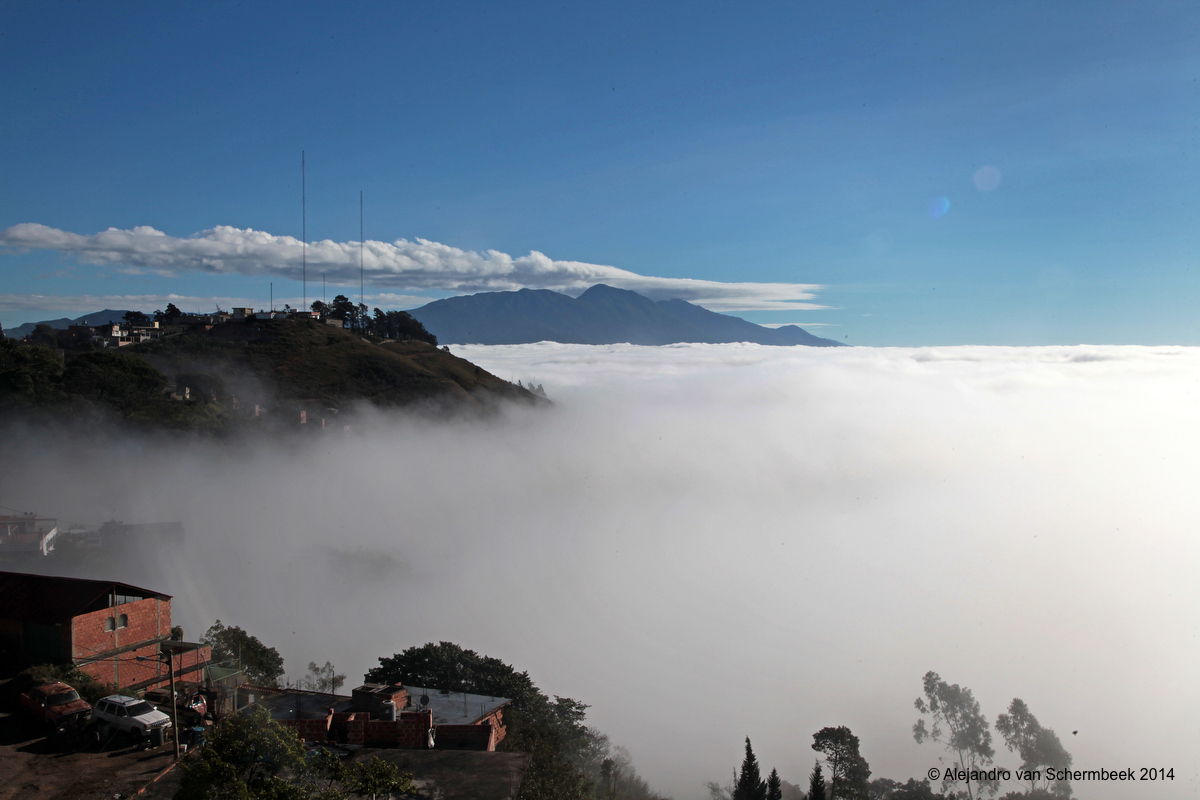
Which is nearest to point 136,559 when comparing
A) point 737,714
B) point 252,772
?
point 252,772

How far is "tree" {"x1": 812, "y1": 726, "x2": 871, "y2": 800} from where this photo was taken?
147 feet

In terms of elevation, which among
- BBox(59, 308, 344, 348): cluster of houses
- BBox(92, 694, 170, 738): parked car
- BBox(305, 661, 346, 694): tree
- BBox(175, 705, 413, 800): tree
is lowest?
BBox(305, 661, 346, 694): tree

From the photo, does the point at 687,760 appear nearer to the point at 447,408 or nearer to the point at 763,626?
the point at 763,626

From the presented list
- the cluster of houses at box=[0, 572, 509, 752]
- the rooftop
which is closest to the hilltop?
the cluster of houses at box=[0, 572, 509, 752]

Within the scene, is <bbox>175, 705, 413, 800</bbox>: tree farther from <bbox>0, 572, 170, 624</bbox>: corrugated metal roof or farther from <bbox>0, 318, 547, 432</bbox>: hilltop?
<bbox>0, 318, 547, 432</bbox>: hilltop

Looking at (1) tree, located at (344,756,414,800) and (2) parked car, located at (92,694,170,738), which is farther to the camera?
(2) parked car, located at (92,694,170,738)

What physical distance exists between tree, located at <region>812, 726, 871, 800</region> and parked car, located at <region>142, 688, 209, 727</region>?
39.1 m

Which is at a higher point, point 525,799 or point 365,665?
point 525,799

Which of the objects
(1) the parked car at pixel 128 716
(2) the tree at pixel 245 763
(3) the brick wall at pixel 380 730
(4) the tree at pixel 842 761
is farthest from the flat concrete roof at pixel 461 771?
(4) the tree at pixel 842 761

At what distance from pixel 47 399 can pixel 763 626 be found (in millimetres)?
117970

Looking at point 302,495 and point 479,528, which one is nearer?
point 302,495

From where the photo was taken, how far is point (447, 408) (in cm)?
12825

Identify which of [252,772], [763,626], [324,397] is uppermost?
[324,397]

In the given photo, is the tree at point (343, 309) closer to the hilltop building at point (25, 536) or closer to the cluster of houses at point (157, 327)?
the cluster of houses at point (157, 327)
